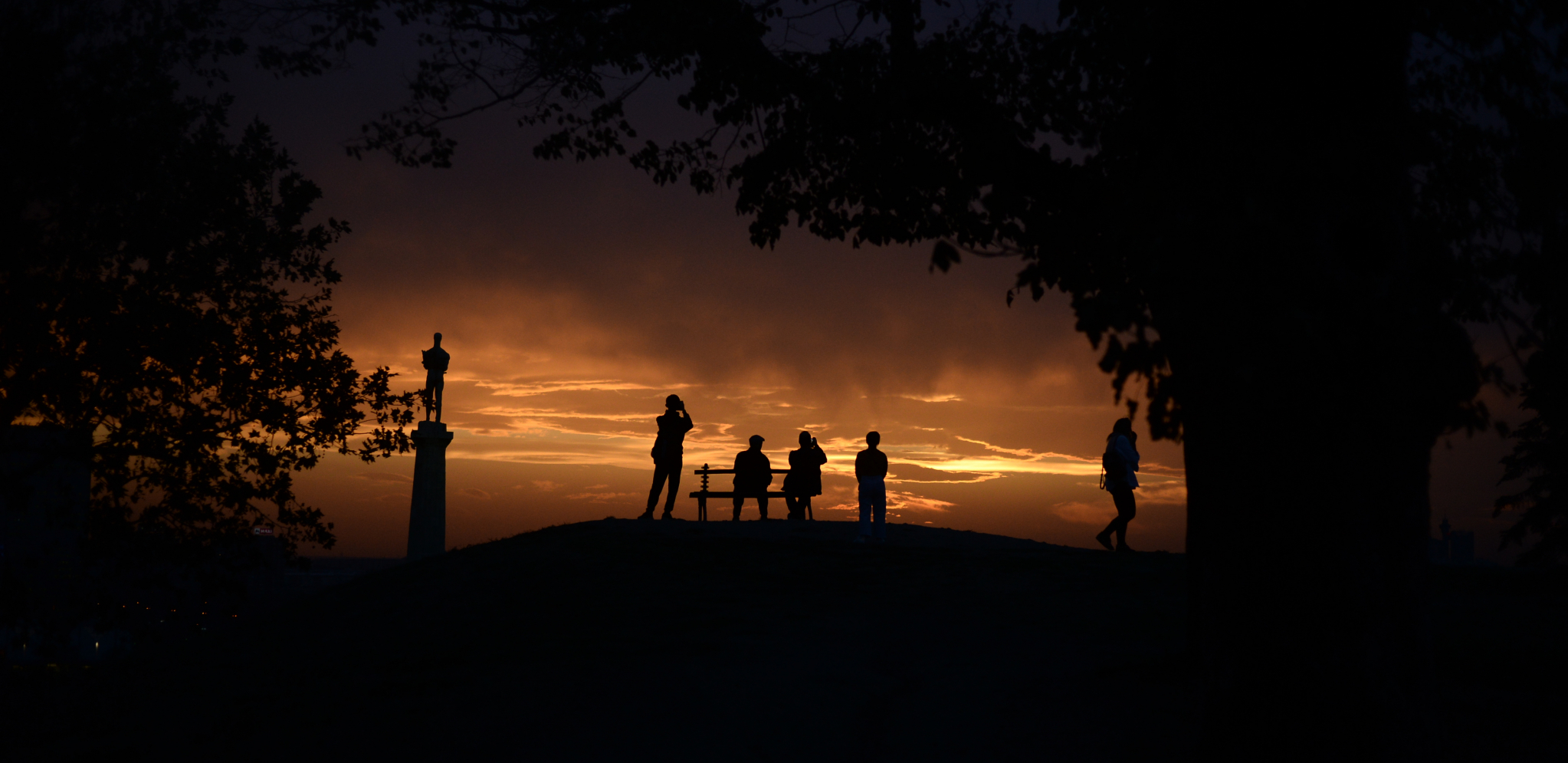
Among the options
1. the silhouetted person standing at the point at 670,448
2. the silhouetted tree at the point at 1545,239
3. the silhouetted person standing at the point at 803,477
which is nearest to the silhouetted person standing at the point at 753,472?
the silhouetted person standing at the point at 803,477

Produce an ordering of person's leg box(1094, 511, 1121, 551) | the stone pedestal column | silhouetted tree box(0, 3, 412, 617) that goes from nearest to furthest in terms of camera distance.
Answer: silhouetted tree box(0, 3, 412, 617) → person's leg box(1094, 511, 1121, 551) → the stone pedestal column

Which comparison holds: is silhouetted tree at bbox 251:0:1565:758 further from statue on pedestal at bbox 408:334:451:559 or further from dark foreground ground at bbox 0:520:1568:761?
statue on pedestal at bbox 408:334:451:559

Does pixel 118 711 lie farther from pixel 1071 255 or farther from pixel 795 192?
pixel 1071 255

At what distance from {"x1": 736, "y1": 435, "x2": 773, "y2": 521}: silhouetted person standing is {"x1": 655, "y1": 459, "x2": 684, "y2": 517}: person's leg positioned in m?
2.44

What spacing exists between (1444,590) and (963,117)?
8.84 meters

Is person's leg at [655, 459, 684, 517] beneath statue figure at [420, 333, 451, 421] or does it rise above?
beneath

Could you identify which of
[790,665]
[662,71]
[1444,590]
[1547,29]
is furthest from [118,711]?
[1444,590]

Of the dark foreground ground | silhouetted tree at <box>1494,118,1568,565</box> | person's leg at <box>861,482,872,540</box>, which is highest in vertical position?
silhouetted tree at <box>1494,118,1568,565</box>

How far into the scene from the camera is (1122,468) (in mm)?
15805

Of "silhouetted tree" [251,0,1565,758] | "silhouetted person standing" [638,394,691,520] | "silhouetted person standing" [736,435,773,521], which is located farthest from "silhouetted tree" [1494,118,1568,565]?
"silhouetted person standing" [736,435,773,521]

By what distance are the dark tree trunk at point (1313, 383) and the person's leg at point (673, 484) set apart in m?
14.1

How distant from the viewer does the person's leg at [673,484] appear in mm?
18594

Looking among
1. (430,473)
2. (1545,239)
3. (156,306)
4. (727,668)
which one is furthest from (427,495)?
(1545,239)

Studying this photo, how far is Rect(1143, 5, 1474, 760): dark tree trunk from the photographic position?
4.65 metres
